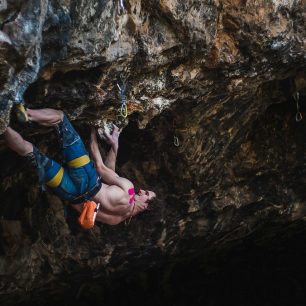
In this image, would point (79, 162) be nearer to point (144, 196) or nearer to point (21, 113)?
point (21, 113)

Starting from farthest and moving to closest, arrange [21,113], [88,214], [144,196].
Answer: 1. [144,196]
2. [88,214]
3. [21,113]

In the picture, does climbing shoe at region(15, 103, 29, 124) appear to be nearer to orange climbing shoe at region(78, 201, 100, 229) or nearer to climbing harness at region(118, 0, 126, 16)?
climbing harness at region(118, 0, 126, 16)

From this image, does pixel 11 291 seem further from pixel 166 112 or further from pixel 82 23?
pixel 82 23

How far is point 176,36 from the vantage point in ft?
13.6

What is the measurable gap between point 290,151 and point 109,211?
7.55 ft

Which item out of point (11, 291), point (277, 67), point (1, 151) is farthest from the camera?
point (11, 291)

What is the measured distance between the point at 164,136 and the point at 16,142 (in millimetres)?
1701

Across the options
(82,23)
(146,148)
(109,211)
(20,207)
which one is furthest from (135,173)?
(82,23)

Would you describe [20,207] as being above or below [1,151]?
below

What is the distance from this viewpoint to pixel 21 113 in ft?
11.6

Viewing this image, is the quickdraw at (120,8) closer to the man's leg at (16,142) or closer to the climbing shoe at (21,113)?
the climbing shoe at (21,113)

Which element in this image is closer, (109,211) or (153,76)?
(153,76)

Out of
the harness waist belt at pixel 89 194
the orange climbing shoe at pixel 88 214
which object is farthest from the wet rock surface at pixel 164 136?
the orange climbing shoe at pixel 88 214

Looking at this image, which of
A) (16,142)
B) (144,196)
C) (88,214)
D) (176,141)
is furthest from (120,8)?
(144,196)
